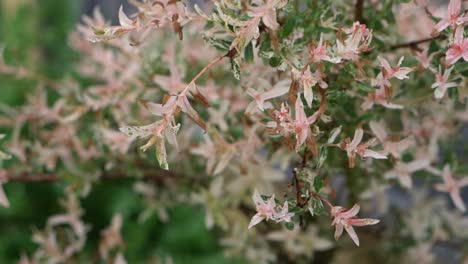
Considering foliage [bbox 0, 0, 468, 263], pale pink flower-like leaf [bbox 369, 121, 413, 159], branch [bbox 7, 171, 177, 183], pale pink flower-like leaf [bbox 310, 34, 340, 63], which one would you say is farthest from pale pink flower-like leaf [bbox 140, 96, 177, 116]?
branch [bbox 7, 171, 177, 183]

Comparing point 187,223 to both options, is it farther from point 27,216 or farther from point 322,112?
point 322,112

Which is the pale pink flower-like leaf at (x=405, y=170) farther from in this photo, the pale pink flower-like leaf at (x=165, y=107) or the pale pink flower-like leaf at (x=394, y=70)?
the pale pink flower-like leaf at (x=165, y=107)

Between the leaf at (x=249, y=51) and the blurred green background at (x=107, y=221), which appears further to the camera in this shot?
the blurred green background at (x=107, y=221)

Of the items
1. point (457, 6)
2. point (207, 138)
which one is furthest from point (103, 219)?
point (457, 6)

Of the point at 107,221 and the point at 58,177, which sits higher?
the point at 58,177

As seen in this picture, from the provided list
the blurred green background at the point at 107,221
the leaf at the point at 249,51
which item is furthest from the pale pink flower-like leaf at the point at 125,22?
the blurred green background at the point at 107,221

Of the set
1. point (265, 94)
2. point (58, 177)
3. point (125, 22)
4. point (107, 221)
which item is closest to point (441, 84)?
point (265, 94)

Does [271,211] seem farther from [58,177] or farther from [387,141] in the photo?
[58,177]

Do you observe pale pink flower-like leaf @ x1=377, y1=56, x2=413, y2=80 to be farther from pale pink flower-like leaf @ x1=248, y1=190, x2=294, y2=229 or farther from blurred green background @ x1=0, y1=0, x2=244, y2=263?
blurred green background @ x1=0, y1=0, x2=244, y2=263

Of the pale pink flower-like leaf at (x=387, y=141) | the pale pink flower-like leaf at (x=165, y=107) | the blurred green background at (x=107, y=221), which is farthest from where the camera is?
the blurred green background at (x=107, y=221)

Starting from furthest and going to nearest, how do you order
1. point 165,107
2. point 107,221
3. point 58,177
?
point 107,221, point 58,177, point 165,107

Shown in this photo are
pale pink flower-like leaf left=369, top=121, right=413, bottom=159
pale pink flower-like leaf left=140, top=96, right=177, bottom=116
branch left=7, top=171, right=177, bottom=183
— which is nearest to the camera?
pale pink flower-like leaf left=140, top=96, right=177, bottom=116

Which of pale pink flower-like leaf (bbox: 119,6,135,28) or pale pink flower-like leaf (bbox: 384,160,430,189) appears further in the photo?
pale pink flower-like leaf (bbox: 384,160,430,189)
